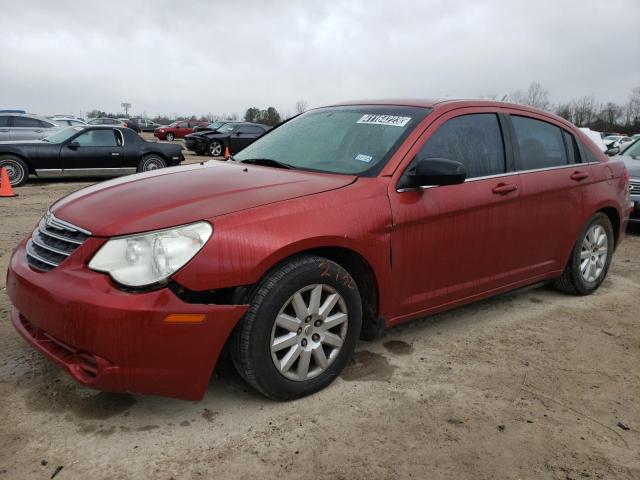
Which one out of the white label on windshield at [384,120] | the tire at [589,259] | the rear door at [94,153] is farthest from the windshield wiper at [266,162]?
the rear door at [94,153]

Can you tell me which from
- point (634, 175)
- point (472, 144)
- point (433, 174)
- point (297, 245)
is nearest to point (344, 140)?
point (433, 174)

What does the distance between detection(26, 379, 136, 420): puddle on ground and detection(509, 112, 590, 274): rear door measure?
2.87 meters

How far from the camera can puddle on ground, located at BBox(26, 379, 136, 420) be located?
9.00 ft

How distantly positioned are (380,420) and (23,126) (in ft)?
57.7

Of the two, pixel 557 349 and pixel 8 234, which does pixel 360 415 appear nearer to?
pixel 557 349

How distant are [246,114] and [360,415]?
2305 inches

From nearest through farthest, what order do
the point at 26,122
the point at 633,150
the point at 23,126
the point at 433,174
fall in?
the point at 433,174
the point at 633,150
the point at 23,126
the point at 26,122

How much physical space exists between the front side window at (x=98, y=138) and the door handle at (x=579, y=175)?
10.3 meters

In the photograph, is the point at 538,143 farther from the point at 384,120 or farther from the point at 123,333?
the point at 123,333

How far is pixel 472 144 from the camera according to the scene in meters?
3.75

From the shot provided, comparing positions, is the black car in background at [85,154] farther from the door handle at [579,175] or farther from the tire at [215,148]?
the door handle at [579,175]

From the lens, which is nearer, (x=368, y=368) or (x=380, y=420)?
(x=380, y=420)

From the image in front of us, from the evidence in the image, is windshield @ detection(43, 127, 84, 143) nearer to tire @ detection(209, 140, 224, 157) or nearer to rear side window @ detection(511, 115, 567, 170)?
tire @ detection(209, 140, 224, 157)

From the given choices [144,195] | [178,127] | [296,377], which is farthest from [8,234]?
[178,127]
